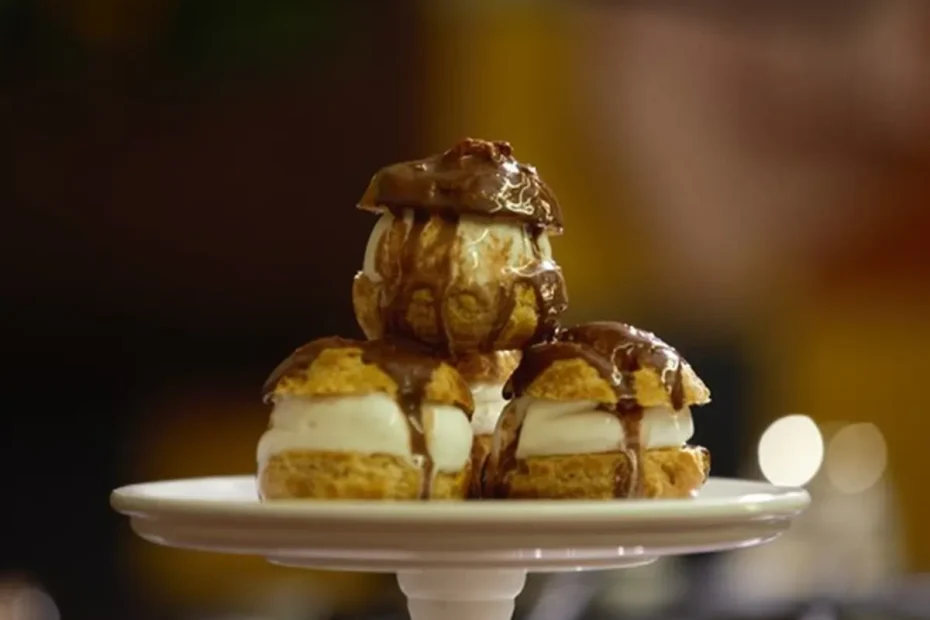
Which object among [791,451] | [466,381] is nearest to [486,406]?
[466,381]

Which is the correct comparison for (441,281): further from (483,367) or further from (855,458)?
(855,458)

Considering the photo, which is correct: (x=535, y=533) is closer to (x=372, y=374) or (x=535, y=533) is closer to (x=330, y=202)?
(x=372, y=374)

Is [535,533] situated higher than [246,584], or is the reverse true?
[535,533]

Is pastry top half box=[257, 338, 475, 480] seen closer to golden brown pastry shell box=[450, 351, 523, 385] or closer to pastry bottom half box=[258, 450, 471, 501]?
pastry bottom half box=[258, 450, 471, 501]

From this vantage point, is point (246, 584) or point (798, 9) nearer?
point (246, 584)

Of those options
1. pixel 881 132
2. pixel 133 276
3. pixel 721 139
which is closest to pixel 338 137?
pixel 133 276

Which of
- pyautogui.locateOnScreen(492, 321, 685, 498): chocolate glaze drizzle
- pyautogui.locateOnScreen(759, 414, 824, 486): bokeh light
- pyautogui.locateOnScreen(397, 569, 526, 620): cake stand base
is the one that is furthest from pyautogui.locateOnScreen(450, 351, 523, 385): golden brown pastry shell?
pyautogui.locateOnScreen(759, 414, 824, 486): bokeh light
